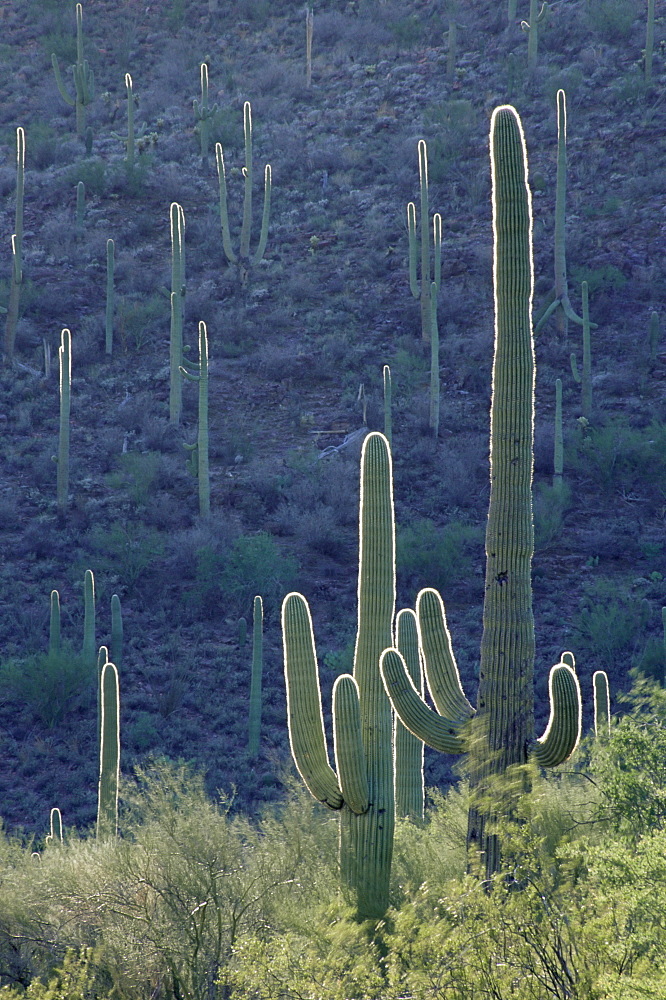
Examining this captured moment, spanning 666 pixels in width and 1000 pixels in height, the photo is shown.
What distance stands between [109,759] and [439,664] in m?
5.12

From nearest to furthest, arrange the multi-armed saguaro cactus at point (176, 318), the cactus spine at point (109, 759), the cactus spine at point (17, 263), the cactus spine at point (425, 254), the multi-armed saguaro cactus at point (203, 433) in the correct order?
the cactus spine at point (109, 759)
the multi-armed saguaro cactus at point (203, 433)
the multi-armed saguaro cactus at point (176, 318)
the cactus spine at point (425, 254)
the cactus spine at point (17, 263)

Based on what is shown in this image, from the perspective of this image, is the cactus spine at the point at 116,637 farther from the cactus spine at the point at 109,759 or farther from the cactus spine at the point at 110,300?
the cactus spine at the point at 110,300

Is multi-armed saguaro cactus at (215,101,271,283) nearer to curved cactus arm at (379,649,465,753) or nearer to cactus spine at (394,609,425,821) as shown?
cactus spine at (394,609,425,821)

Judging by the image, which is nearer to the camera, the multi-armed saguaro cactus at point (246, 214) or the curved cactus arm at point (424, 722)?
the curved cactus arm at point (424, 722)

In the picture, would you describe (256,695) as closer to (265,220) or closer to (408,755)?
(408,755)

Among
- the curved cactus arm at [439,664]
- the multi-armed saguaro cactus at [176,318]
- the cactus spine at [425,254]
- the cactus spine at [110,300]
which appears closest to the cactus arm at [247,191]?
the cactus spine at [110,300]

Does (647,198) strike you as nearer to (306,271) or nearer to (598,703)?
(306,271)

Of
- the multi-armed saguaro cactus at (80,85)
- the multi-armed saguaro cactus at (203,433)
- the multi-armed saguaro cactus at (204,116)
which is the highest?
the multi-armed saguaro cactus at (80,85)

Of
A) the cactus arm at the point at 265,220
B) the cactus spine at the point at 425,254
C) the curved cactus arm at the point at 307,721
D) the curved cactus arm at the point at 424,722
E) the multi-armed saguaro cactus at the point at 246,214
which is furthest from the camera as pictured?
the cactus arm at the point at 265,220

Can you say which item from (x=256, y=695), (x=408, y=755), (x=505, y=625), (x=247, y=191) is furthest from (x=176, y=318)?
(x=505, y=625)

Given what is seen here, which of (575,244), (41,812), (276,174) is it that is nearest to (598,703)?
(41,812)

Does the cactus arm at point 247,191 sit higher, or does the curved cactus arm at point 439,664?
the cactus arm at point 247,191

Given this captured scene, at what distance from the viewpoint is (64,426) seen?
21.5m

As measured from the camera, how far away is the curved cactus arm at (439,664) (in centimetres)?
795
